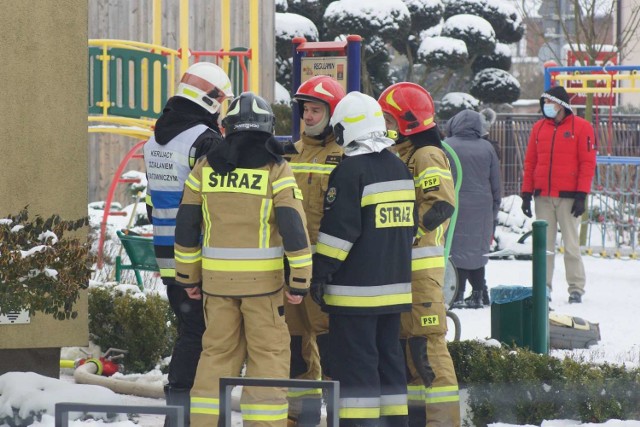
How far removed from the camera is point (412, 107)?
6.64m

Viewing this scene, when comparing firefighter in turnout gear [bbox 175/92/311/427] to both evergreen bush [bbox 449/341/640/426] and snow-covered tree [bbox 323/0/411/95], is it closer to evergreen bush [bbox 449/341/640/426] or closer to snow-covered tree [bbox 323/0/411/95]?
evergreen bush [bbox 449/341/640/426]

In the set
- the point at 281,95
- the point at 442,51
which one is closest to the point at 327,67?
the point at 281,95

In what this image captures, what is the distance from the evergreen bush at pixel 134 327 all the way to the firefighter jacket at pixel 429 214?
2.04 m

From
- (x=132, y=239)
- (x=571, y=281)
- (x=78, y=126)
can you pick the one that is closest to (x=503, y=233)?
(x=571, y=281)

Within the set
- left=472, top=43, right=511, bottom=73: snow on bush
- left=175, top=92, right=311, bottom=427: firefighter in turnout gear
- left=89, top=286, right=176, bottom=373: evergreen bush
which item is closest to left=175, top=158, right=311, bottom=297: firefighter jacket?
left=175, top=92, right=311, bottom=427: firefighter in turnout gear

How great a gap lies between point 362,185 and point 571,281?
5.76 m

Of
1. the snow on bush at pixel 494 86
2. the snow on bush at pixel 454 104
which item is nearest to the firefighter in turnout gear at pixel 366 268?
the snow on bush at pixel 454 104

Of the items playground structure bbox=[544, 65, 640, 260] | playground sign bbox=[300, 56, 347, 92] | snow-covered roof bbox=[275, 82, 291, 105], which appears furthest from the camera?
→ snow-covered roof bbox=[275, 82, 291, 105]

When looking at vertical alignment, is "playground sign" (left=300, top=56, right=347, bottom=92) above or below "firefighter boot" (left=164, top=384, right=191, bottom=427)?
above

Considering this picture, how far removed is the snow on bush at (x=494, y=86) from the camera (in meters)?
25.7

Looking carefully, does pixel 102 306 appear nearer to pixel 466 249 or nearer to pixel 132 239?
pixel 132 239

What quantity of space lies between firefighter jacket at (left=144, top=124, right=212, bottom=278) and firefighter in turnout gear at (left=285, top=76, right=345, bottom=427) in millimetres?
573

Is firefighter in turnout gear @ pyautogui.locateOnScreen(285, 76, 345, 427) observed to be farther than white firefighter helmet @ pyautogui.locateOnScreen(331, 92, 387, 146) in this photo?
Yes

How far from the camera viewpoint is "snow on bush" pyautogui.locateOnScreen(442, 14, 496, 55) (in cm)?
2477
